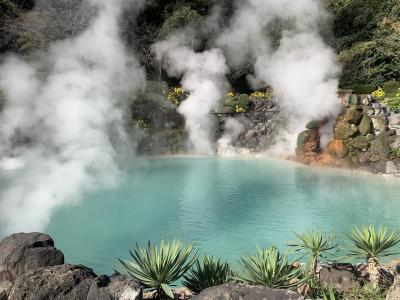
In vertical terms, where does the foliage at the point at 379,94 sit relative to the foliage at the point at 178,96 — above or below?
above

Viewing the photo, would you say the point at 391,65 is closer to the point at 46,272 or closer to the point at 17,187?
the point at 17,187

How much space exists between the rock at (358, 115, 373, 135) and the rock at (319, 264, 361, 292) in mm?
11532

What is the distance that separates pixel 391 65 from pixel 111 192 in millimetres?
17966

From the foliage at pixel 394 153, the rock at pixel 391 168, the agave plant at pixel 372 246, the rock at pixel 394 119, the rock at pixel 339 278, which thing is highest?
the rock at pixel 394 119

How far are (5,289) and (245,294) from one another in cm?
229

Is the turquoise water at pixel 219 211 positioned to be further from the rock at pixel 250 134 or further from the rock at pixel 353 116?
the rock at pixel 250 134

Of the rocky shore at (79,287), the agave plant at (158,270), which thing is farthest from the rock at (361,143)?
the rocky shore at (79,287)

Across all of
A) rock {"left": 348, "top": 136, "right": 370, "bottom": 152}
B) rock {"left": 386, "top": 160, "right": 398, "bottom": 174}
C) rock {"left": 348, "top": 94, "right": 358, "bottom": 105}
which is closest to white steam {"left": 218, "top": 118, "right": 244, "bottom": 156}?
rock {"left": 348, "top": 94, "right": 358, "bottom": 105}

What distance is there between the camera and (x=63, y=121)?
46.4 feet

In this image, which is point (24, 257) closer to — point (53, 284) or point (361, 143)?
point (53, 284)

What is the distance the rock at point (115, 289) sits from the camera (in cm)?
361

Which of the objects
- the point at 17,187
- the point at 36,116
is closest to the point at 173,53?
the point at 36,116

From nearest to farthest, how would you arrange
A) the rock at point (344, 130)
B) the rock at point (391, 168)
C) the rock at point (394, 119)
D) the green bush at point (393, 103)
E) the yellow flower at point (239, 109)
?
the rock at point (391, 168) < the rock at point (394, 119) < the rock at point (344, 130) < the green bush at point (393, 103) < the yellow flower at point (239, 109)

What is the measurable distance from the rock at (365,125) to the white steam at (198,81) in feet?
22.3
